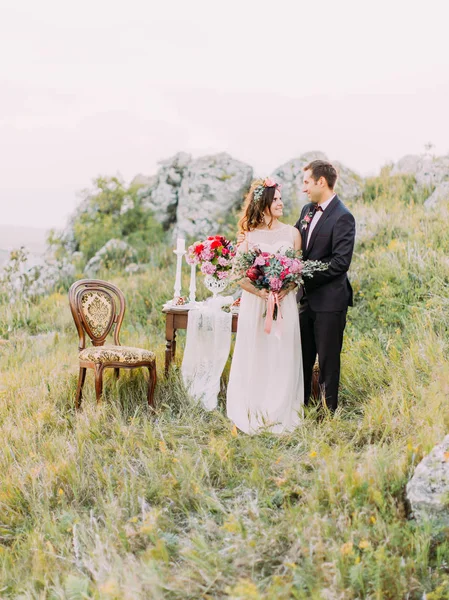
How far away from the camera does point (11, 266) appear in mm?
12352

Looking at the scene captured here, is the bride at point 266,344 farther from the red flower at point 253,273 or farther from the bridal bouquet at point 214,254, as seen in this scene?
the bridal bouquet at point 214,254

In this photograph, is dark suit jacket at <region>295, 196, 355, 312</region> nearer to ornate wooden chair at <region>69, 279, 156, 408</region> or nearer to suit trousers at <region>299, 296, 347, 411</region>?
suit trousers at <region>299, 296, 347, 411</region>

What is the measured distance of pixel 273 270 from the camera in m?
5.32

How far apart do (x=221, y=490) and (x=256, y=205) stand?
2.52m

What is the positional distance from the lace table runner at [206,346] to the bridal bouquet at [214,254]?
17.2 inches

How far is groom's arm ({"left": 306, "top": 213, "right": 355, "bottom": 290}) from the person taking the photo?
17.4 feet

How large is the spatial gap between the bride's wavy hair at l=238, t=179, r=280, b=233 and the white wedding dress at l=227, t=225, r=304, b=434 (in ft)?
0.30

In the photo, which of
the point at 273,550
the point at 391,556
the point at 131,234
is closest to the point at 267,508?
the point at 273,550

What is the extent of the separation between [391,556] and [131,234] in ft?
39.2

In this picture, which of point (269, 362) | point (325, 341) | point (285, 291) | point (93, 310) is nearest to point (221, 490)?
point (269, 362)

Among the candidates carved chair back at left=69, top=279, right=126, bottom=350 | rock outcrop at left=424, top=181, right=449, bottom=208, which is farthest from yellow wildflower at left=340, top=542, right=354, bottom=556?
rock outcrop at left=424, top=181, right=449, bottom=208

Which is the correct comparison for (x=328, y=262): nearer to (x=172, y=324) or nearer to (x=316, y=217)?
(x=316, y=217)

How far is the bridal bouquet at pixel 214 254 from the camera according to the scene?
6492mm

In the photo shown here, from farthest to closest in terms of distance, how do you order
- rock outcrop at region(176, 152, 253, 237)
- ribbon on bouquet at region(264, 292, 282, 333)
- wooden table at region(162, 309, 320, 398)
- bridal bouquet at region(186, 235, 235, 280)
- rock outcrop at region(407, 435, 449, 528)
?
rock outcrop at region(176, 152, 253, 237) < wooden table at region(162, 309, 320, 398) < bridal bouquet at region(186, 235, 235, 280) < ribbon on bouquet at region(264, 292, 282, 333) < rock outcrop at region(407, 435, 449, 528)
